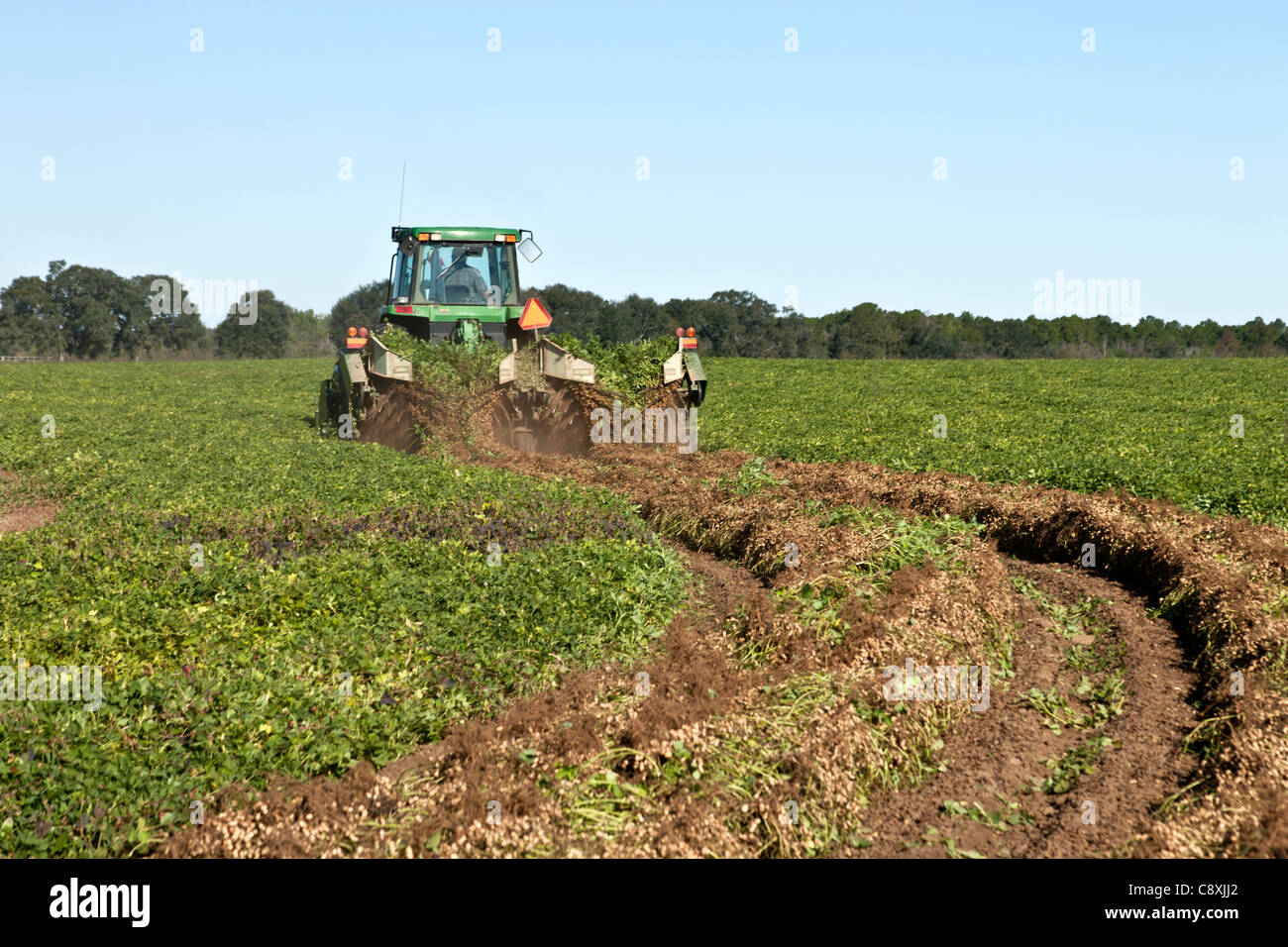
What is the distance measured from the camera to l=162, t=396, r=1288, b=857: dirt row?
178 inches

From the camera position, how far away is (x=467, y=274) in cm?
1714

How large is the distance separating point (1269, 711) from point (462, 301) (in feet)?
46.7

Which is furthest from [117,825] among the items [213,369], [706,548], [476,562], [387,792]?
[213,369]

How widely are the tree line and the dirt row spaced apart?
6016 cm

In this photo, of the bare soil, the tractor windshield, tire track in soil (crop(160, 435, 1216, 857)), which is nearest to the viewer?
tire track in soil (crop(160, 435, 1216, 857))

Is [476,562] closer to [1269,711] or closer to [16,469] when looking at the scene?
[1269,711]

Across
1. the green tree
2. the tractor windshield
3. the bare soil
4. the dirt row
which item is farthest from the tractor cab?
the green tree

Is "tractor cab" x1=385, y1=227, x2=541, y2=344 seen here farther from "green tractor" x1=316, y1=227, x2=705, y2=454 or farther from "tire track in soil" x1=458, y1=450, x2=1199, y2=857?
"tire track in soil" x1=458, y1=450, x2=1199, y2=857

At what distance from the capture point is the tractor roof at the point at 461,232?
1652 centimetres

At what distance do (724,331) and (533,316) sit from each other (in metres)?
59.5

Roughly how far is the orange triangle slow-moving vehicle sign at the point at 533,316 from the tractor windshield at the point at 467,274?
112cm

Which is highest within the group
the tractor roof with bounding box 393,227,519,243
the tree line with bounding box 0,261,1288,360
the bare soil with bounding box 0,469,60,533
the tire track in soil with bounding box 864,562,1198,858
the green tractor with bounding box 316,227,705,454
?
the tree line with bounding box 0,261,1288,360

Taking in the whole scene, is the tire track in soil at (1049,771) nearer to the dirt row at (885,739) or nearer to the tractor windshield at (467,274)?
the dirt row at (885,739)

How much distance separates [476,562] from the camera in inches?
335
